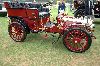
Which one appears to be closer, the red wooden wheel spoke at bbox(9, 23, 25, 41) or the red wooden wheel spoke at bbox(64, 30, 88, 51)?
the red wooden wheel spoke at bbox(64, 30, 88, 51)

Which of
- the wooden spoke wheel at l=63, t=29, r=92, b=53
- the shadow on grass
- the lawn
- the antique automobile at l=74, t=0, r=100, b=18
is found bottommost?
the lawn

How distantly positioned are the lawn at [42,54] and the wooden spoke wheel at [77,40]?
179 mm

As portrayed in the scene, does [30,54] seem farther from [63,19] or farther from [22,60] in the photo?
[63,19]

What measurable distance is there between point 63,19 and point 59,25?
283mm

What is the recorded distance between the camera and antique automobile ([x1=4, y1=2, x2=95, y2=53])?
6.89m

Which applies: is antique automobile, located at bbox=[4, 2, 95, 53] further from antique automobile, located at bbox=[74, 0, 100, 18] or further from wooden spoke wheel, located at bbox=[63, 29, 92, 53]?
antique automobile, located at bbox=[74, 0, 100, 18]

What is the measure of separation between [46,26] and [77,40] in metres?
1.26

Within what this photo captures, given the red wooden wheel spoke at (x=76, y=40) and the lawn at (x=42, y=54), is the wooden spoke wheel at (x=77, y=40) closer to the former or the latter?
the red wooden wheel spoke at (x=76, y=40)

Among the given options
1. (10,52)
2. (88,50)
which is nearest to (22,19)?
(10,52)

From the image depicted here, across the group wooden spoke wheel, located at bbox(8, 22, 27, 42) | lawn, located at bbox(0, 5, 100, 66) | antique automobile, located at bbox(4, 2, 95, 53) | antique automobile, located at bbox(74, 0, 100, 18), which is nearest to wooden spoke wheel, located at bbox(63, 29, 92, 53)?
antique automobile, located at bbox(4, 2, 95, 53)

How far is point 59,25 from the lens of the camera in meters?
7.41

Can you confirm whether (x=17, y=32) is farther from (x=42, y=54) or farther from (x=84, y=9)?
(x=84, y=9)

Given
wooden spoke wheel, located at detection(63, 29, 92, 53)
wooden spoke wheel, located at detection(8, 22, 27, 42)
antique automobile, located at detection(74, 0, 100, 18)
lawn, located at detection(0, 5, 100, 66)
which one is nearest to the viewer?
lawn, located at detection(0, 5, 100, 66)

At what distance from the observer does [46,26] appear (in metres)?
7.66
